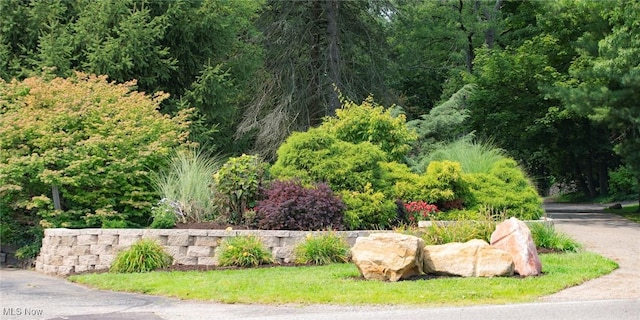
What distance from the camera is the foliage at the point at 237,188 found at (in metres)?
12.4

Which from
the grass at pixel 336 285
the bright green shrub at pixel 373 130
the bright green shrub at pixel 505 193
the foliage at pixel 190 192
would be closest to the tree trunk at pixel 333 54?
the bright green shrub at pixel 373 130

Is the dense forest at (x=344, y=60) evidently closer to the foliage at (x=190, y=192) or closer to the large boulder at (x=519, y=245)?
the foliage at (x=190, y=192)

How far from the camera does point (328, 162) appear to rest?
13156 millimetres

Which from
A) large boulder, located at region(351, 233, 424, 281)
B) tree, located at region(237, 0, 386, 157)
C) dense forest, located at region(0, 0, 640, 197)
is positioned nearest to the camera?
large boulder, located at region(351, 233, 424, 281)

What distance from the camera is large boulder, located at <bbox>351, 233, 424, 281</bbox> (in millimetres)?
9445

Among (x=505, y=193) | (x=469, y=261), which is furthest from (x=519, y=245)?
(x=505, y=193)

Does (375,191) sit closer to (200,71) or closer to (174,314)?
(174,314)

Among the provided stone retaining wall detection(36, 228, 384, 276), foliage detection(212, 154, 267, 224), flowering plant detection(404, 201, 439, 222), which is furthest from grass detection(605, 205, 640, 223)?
foliage detection(212, 154, 267, 224)

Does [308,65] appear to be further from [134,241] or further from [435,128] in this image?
[134,241]

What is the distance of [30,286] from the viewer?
10.3 m

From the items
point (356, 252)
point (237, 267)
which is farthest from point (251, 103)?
point (356, 252)

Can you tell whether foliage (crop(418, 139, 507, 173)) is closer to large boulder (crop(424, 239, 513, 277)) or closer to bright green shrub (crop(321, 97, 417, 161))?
bright green shrub (crop(321, 97, 417, 161))

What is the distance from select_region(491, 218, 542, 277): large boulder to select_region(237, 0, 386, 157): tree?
12.5 meters

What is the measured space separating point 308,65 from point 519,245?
48.5 ft
